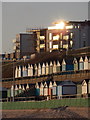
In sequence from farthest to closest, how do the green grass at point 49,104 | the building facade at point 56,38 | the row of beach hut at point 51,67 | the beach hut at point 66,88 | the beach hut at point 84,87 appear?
the building facade at point 56,38
the row of beach hut at point 51,67
the beach hut at point 66,88
the beach hut at point 84,87
the green grass at point 49,104

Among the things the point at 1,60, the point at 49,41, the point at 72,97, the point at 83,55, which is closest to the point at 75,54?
the point at 83,55

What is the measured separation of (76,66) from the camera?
4934 inches

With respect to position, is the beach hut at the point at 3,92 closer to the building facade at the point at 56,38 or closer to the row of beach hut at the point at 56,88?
the row of beach hut at the point at 56,88

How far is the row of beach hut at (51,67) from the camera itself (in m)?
125

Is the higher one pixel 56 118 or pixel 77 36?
pixel 77 36

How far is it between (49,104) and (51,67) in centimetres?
1677

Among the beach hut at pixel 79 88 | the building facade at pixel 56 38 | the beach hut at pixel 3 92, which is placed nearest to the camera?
the beach hut at pixel 79 88

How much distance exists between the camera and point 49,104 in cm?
11875

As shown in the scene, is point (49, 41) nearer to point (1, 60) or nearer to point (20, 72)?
point (1, 60)

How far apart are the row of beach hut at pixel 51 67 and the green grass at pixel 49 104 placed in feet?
18.6

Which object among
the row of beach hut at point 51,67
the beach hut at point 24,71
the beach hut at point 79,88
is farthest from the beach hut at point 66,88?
the beach hut at point 24,71

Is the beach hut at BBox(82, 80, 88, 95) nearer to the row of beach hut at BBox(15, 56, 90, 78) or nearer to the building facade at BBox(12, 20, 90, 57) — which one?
the row of beach hut at BBox(15, 56, 90, 78)

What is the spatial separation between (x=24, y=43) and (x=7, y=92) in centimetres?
4732

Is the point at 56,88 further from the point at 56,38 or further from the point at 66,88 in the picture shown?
the point at 56,38
